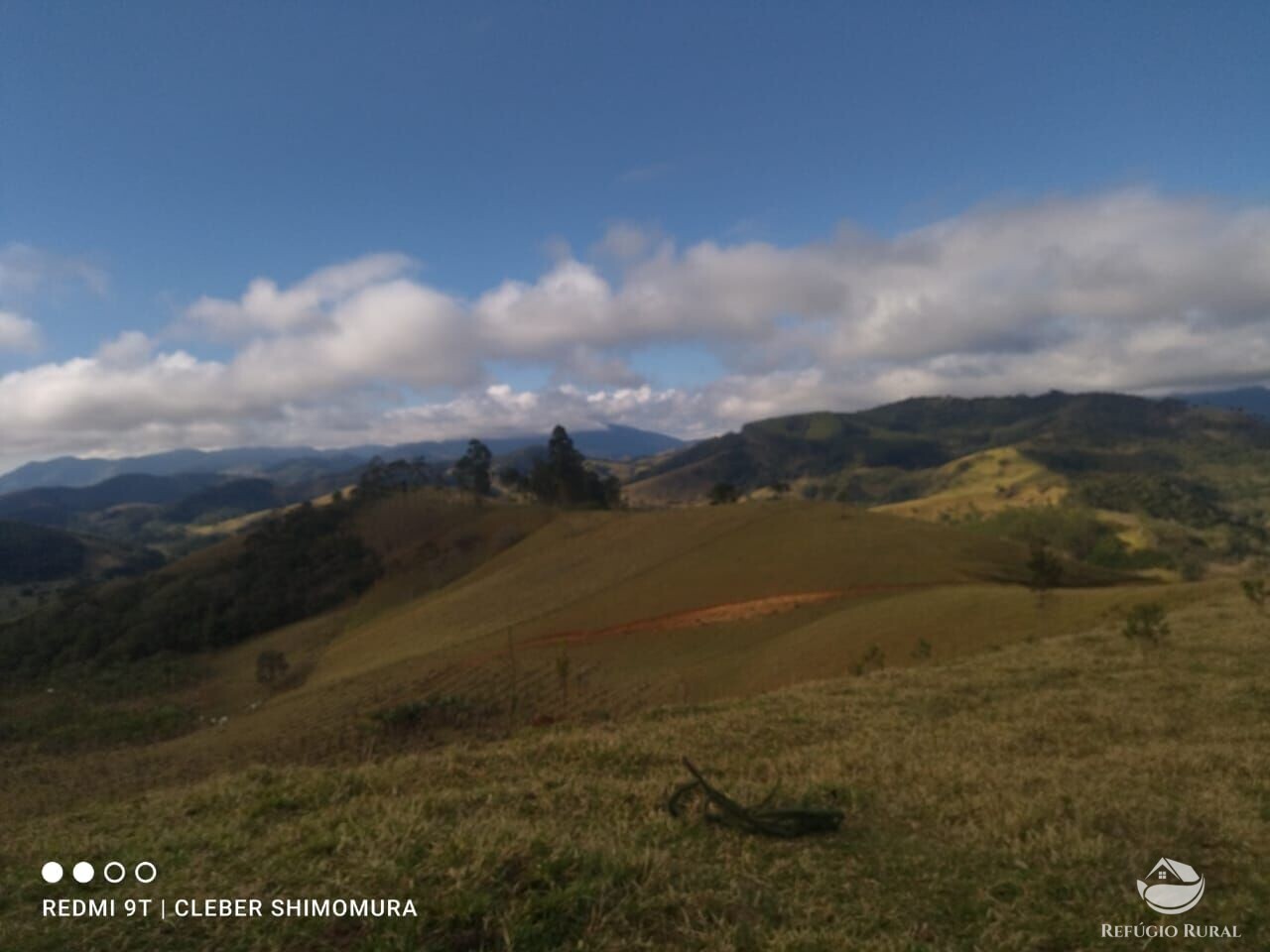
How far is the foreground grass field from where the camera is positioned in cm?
383

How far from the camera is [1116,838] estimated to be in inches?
205

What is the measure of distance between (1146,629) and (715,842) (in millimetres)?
15521

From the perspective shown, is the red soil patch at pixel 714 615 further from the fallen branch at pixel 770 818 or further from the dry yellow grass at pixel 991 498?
the dry yellow grass at pixel 991 498

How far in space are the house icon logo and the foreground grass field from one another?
0.30 feet

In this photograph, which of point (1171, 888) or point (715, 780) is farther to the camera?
point (715, 780)

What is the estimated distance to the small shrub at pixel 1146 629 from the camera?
1555 centimetres

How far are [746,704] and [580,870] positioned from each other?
8.70 meters

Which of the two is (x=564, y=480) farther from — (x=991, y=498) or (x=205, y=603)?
(x=991, y=498)

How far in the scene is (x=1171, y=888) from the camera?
4484 mm

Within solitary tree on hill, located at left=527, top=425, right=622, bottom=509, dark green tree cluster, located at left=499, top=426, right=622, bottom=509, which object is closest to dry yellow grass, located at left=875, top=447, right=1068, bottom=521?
dark green tree cluster, located at left=499, top=426, right=622, bottom=509

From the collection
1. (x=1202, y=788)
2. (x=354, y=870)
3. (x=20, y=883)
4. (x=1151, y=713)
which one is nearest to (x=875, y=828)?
(x=1202, y=788)

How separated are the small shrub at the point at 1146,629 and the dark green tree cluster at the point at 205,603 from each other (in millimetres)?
67225

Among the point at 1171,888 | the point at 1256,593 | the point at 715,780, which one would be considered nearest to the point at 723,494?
the point at 1256,593

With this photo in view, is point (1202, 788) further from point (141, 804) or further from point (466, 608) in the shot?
point (466, 608)
